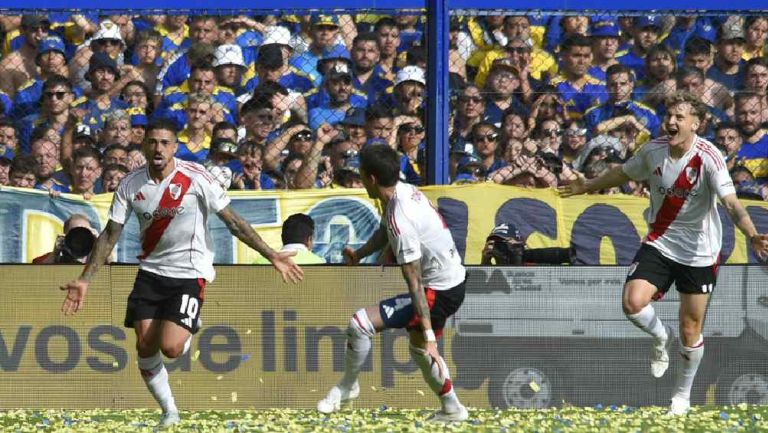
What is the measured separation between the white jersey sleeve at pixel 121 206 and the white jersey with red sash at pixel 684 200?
11.3 ft

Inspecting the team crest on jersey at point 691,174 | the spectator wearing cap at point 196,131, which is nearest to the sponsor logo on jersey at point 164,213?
the team crest on jersey at point 691,174

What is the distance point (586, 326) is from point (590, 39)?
3.70 meters

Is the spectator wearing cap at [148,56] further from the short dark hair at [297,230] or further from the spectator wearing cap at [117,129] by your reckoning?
the short dark hair at [297,230]

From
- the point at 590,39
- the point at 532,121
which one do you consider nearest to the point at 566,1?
the point at 590,39

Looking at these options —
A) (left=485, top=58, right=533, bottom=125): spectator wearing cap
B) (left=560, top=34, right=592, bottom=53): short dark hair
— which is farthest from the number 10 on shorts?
(left=560, top=34, right=592, bottom=53): short dark hair

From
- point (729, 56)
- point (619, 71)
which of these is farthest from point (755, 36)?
point (619, 71)

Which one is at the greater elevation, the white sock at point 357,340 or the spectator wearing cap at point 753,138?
the spectator wearing cap at point 753,138

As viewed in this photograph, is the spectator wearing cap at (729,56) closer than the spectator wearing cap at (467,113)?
No

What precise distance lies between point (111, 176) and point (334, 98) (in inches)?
88.1

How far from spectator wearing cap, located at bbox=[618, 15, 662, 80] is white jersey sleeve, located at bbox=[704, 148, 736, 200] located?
4075 millimetres

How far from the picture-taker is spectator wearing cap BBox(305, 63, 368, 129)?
11.5m

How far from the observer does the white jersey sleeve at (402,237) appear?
A: 7098 millimetres

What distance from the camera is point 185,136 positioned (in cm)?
1147

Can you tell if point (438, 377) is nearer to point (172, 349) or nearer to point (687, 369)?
point (172, 349)
